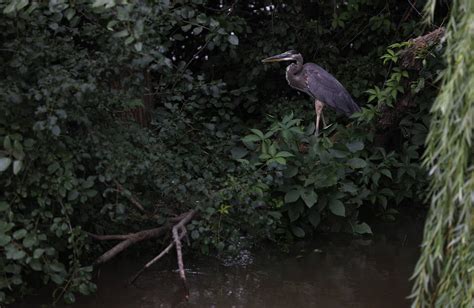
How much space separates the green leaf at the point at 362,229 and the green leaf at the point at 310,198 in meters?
0.53

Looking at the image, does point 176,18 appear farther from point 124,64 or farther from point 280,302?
point 280,302

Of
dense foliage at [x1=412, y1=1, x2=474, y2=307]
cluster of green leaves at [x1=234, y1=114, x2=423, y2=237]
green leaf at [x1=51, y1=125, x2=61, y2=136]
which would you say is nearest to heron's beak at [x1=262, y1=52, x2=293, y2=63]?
cluster of green leaves at [x1=234, y1=114, x2=423, y2=237]

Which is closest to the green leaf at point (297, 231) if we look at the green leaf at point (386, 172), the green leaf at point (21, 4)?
the green leaf at point (386, 172)

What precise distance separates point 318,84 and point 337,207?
1573 millimetres

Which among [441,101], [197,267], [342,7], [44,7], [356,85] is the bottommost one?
[197,267]

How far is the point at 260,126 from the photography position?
7.06 meters

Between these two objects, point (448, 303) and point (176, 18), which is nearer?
point (448, 303)

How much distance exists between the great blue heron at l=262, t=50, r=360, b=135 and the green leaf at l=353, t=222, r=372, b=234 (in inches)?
39.4

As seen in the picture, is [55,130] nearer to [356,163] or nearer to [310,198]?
[310,198]

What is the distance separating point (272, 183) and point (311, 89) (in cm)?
177

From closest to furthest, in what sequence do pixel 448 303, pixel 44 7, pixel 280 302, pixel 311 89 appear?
1. pixel 448 303
2. pixel 44 7
3. pixel 280 302
4. pixel 311 89

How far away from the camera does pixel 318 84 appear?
6.67m

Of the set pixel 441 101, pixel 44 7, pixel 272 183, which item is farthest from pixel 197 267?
pixel 441 101

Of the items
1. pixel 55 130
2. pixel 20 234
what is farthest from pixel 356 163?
pixel 20 234
